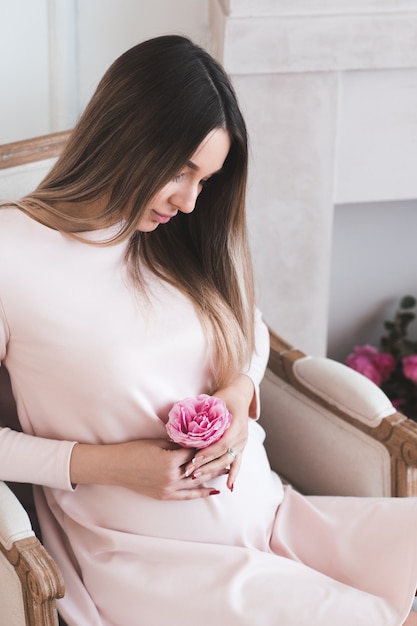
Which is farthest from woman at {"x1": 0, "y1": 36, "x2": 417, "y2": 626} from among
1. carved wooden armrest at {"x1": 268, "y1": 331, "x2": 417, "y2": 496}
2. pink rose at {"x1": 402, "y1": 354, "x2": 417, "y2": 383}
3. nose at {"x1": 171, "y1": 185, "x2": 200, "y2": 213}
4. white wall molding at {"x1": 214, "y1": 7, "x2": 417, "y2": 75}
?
pink rose at {"x1": 402, "y1": 354, "x2": 417, "y2": 383}

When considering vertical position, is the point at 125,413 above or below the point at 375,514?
above

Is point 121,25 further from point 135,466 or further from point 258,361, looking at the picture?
point 135,466

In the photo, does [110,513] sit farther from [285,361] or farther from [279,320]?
[279,320]

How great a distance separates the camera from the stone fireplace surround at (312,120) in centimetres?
183

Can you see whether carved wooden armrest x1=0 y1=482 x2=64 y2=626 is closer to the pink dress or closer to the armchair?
the pink dress

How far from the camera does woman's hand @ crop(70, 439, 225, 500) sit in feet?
4.19

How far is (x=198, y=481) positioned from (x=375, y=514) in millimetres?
316

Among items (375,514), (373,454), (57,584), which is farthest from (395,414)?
(57,584)

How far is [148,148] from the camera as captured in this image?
3.97 feet

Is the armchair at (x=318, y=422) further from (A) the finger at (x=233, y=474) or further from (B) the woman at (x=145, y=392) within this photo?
(A) the finger at (x=233, y=474)

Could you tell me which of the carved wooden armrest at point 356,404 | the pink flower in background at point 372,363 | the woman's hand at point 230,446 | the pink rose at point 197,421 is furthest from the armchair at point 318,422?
the pink flower in background at point 372,363

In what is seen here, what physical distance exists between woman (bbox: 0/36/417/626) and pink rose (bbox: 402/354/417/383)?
0.98 m

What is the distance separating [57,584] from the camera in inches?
45.1

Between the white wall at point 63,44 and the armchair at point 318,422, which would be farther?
the white wall at point 63,44
